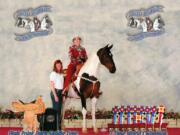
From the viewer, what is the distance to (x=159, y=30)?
990 cm

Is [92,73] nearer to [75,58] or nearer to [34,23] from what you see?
[75,58]

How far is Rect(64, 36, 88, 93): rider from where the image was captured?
26.2 feet

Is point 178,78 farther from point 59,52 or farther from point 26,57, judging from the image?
point 26,57

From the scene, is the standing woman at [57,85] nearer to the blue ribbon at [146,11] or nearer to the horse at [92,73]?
the horse at [92,73]

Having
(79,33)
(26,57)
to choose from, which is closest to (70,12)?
(79,33)

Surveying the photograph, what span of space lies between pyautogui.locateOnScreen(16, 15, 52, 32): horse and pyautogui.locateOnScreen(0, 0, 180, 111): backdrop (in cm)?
11

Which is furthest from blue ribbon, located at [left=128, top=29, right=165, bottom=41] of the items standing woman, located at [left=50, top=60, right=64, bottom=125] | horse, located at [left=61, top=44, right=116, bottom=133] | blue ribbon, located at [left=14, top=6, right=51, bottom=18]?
standing woman, located at [left=50, top=60, right=64, bottom=125]

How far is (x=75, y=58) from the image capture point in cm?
807

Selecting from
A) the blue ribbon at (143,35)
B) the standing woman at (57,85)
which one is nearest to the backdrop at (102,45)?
the blue ribbon at (143,35)

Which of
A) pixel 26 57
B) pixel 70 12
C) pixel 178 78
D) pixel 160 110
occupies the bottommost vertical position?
pixel 160 110

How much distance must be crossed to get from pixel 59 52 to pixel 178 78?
8.69 feet

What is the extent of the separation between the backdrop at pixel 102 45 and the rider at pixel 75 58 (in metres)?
2.04

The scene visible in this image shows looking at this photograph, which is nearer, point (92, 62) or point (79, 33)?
point (92, 62)

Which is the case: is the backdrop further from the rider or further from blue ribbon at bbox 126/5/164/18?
the rider
